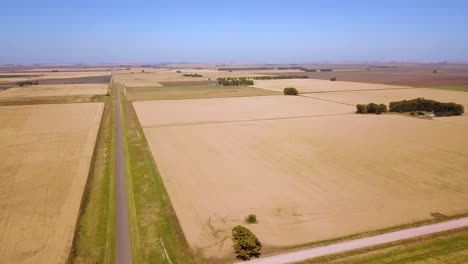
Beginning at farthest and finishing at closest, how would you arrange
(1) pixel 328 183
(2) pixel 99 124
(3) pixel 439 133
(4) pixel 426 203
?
1. (2) pixel 99 124
2. (3) pixel 439 133
3. (1) pixel 328 183
4. (4) pixel 426 203

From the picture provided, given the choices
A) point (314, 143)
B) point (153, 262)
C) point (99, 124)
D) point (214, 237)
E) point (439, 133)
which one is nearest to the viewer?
point (153, 262)

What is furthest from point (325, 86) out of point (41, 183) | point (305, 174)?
point (41, 183)

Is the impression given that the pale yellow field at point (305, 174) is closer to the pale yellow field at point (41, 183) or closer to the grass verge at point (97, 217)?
the grass verge at point (97, 217)

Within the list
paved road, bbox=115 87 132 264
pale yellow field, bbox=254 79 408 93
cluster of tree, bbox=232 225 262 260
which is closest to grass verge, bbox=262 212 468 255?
cluster of tree, bbox=232 225 262 260

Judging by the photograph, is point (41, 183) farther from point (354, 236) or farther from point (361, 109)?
point (361, 109)

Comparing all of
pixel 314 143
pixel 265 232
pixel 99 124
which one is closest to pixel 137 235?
pixel 265 232

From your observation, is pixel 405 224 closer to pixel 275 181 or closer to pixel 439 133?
pixel 275 181
